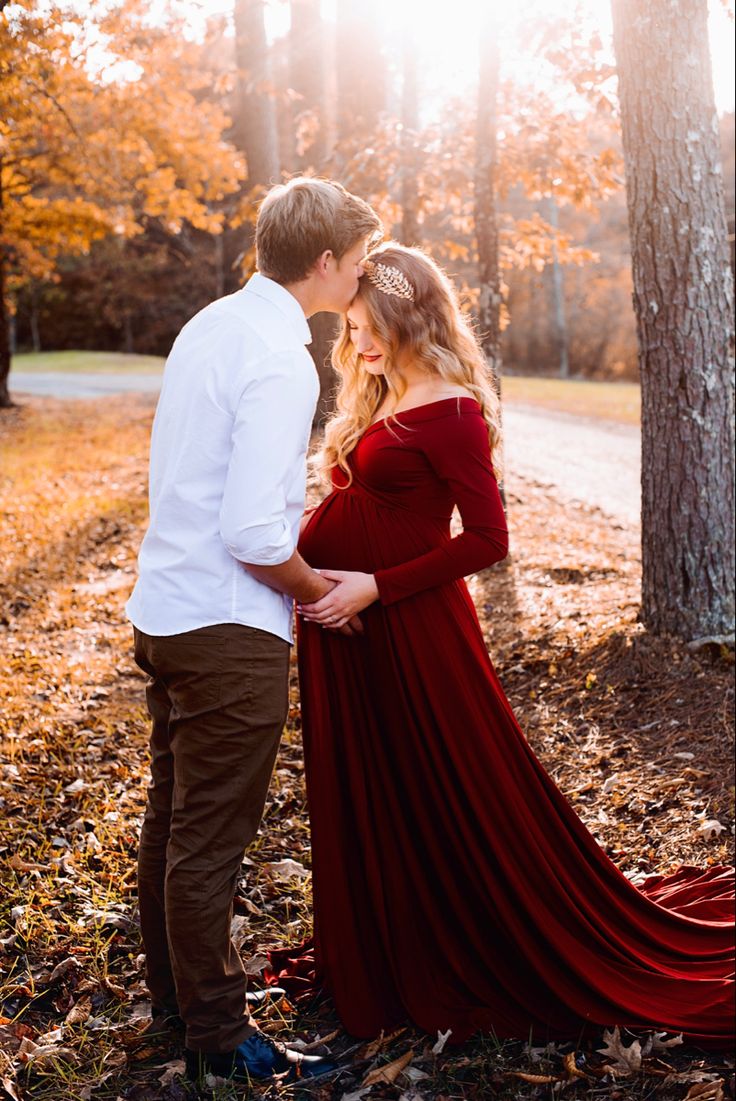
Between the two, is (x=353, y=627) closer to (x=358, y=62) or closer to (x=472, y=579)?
(x=472, y=579)

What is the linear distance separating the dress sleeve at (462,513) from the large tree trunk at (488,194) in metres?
5.04

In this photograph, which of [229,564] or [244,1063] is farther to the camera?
[244,1063]

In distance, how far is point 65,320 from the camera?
42.8m

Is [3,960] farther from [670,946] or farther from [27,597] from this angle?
[27,597]

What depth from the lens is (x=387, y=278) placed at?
116 inches

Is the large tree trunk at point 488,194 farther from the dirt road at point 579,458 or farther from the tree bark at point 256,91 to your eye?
the dirt road at point 579,458

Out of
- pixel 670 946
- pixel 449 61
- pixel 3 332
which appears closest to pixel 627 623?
pixel 670 946

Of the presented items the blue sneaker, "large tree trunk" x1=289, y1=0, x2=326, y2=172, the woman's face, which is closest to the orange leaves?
"large tree trunk" x1=289, y1=0, x2=326, y2=172

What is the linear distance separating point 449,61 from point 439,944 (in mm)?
9163

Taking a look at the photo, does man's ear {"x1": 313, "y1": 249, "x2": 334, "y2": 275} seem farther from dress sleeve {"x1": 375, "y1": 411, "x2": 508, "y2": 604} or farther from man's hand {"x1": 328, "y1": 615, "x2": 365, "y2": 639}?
man's hand {"x1": 328, "y1": 615, "x2": 365, "y2": 639}

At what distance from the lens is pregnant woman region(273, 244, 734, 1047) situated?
2965mm

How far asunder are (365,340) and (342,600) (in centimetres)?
78

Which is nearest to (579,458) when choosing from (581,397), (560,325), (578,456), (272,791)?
(578,456)

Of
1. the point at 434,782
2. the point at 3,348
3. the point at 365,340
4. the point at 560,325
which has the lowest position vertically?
the point at 434,782
